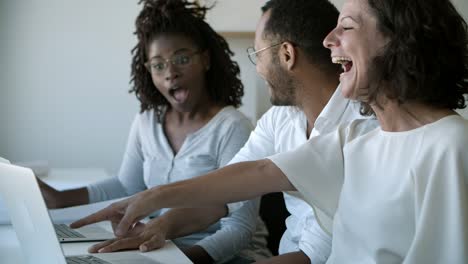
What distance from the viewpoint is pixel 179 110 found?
2342 mm

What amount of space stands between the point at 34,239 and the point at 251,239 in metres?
1.03

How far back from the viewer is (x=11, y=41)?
140 inches

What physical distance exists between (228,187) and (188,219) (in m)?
0.40

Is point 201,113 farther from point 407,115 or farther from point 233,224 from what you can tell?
point 407,115

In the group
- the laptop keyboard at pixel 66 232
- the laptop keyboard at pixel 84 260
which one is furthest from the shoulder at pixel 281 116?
the laptop keyboard at pixel 84 260

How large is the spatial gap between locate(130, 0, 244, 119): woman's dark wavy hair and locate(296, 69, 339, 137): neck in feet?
1.82

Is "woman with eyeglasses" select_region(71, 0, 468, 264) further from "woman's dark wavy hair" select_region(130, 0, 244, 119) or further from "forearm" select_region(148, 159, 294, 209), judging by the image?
"woman's dark wavy hair" select_region(130, 0, 244, 119)

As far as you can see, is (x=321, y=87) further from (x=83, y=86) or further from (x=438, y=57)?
(x=83, y=86)

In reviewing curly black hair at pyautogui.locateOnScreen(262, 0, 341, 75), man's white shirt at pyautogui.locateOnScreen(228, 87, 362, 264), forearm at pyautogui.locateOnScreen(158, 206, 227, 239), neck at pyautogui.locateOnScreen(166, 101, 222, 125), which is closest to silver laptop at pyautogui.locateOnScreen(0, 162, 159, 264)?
forearm at pyautogui.locateOnScreen(158, 206, 227, 239)

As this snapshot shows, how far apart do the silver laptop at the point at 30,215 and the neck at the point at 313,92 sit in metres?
0.73

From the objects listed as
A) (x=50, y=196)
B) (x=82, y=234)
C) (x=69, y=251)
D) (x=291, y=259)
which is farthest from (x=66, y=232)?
(x=50, y=196)

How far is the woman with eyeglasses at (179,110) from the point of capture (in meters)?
2.24

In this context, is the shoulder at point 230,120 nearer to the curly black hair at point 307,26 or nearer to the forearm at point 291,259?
the curly black hair at point 307,26

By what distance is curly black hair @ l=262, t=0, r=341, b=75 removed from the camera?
1.84 m
